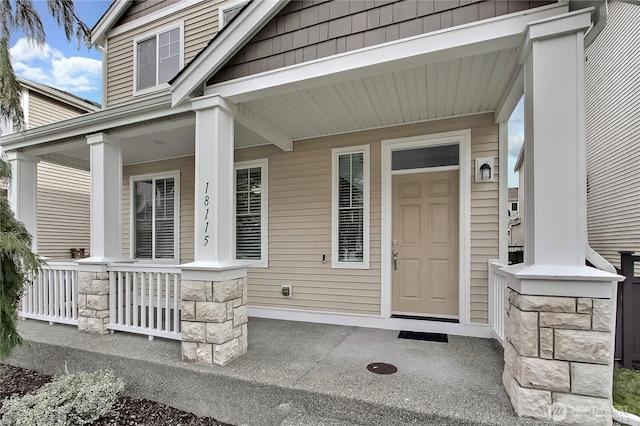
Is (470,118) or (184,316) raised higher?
(470,118)

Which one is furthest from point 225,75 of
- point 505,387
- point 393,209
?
point 505,387

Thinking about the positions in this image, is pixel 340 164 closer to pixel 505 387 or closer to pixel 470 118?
pixel 470 118

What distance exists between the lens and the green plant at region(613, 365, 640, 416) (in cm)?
221

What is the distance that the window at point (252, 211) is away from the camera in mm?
4867

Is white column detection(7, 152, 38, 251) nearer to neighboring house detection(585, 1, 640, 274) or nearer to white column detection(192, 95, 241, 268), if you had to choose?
white column detection(192, 95, 241, 268)

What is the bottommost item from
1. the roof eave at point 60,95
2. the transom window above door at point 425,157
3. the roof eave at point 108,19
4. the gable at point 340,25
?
the transom window above door at point 425,157

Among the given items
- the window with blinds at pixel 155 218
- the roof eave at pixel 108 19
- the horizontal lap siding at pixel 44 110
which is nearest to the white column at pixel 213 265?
the window with blinds at pixel 155 218

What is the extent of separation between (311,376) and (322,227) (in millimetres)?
2196

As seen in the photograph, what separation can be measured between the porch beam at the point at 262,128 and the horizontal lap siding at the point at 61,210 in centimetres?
614

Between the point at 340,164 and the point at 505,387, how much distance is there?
3041 millimetres

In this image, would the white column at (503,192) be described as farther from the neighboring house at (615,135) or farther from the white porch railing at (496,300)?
the neighboring house at (615,135)

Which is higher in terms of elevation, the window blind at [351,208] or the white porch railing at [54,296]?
the window blind at [351,208]

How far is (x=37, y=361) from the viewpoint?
3.57 m

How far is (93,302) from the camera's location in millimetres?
3865
